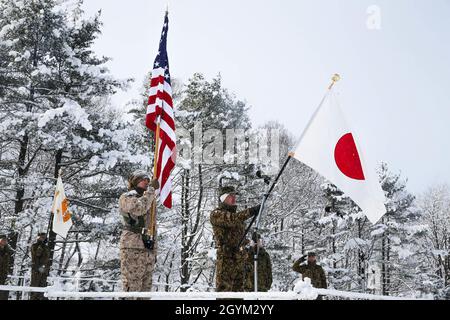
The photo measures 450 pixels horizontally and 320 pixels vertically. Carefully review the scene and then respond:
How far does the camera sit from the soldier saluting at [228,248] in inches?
237

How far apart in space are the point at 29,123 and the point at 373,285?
19856 mm

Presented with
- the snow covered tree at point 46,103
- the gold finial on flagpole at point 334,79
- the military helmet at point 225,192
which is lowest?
the military helmet at point 225,192

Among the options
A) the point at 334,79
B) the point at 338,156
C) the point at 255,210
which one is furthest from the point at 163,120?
the point at 338,156

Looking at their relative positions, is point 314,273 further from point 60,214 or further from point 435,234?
point 435,234

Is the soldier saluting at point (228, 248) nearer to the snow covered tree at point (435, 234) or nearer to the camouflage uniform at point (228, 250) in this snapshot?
the camouflage uniform at point (228, 250)

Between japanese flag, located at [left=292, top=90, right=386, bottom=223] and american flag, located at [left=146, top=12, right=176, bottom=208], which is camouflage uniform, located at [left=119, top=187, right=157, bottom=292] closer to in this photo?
american flag, located at [left=146, top=12, right=176, bottom=208]

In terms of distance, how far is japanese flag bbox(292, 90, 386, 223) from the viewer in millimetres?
4477

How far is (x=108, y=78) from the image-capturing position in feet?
48.4

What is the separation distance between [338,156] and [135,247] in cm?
287

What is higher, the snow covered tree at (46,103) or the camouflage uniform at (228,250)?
the snow covered tree at (46,103)

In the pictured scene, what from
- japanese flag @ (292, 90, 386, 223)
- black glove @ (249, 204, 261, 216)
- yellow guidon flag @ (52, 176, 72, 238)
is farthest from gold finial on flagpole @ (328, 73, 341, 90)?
yellow guidon flag @ (52, 176, 72, 238)

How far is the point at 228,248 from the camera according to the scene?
20.0 feet

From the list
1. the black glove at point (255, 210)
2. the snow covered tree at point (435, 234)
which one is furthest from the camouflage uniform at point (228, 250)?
the snow covered tree at point (435, 234)

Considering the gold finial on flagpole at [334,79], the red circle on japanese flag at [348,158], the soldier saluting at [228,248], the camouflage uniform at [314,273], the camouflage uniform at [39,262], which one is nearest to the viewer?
the red circle on japanese flag at [348,158]
